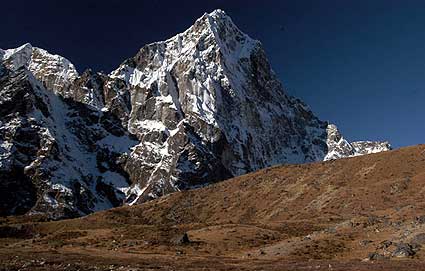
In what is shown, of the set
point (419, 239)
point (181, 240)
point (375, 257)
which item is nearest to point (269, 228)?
point (181, 240)

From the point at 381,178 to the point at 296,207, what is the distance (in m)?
19.2

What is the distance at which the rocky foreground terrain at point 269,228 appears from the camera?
5078cm

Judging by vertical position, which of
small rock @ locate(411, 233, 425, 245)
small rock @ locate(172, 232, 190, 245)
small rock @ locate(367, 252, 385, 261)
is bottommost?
small rock @ locate(367, 252, 385, 261)

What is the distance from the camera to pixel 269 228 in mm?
80000

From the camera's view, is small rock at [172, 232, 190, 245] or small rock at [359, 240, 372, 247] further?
small rock at [172, 232, 190, 245]

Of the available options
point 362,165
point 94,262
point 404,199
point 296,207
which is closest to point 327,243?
point 94,262

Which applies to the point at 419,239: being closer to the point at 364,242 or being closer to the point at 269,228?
the point at 364,242

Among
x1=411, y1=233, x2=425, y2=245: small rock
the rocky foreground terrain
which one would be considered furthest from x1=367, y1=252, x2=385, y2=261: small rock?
x1=411, y1=233, x2=425, y2=245: small rock

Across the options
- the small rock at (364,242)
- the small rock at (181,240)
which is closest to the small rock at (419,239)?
the small rock at (364,242)

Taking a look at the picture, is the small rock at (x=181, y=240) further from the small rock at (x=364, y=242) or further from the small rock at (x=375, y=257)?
the small rock at (x=375, y=257)

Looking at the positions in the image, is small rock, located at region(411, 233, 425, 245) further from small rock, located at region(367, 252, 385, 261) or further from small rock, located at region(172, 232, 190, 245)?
small rock, located at region(172, 232, 190, 245)

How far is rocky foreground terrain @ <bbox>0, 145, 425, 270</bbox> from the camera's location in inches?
1999

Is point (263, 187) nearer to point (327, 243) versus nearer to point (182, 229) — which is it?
point (182, 229)

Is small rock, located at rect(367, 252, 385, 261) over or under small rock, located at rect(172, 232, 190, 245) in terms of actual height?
under
